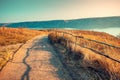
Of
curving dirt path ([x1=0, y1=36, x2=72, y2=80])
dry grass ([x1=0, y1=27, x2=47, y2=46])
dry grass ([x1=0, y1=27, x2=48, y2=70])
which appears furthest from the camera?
dry grass ([x1=0, y1=27, x2=47, y2=46])

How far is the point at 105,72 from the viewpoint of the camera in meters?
9.27

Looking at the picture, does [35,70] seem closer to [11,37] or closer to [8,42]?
[8,42]

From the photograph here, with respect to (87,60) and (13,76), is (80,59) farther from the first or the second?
(13,76)

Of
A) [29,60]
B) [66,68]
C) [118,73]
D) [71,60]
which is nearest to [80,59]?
[71,60]

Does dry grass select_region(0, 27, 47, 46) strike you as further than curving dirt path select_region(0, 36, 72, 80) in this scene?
Yes

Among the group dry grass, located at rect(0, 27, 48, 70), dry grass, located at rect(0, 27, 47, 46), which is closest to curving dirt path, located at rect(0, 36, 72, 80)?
dry grass, located at rect(0, 27, 48, 70)

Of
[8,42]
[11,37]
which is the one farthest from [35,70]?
[11,37]

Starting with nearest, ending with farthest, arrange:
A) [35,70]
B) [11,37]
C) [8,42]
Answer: [35,70]
[8,42]
[11,37]

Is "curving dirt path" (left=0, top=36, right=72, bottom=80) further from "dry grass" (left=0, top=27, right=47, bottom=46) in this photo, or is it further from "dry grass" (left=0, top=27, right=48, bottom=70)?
"dry grass" (left=0, top=27, right=47, bottom=46)

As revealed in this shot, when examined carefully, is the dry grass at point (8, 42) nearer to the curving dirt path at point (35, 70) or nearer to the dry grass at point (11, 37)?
the dry grass at point (11, 37)

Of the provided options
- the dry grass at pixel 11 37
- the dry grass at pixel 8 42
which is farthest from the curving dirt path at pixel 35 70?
the dry grass at pixel 11 37

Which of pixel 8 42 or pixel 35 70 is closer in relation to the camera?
pixel 35 70

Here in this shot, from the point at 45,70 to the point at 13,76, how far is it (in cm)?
147

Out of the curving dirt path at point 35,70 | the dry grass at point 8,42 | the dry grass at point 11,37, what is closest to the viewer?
the curving dirt path at point 35,70
